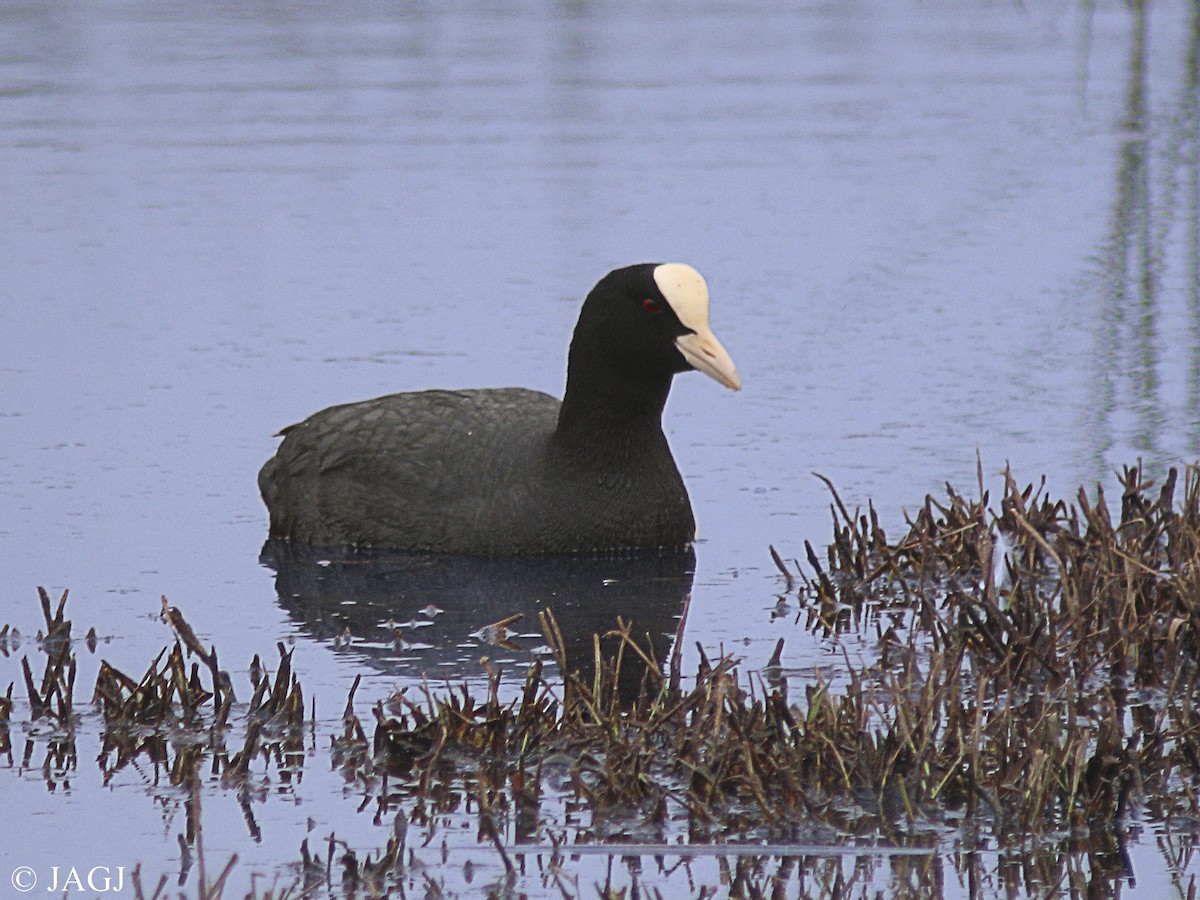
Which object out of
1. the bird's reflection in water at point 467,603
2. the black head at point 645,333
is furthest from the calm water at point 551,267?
the black head at point 645,333

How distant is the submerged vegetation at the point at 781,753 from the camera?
4914mm

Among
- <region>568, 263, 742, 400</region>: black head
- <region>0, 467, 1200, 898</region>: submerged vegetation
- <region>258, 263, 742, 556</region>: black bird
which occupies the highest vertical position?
<region>568, 263, 742, 400</region>: black head

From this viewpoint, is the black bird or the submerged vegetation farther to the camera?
the black bird

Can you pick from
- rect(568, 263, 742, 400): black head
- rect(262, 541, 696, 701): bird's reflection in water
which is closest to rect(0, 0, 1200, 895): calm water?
rect(262, 541, 696, 701): bird's reflection in water

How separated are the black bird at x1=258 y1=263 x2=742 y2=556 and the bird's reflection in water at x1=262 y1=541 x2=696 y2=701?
0.09 meters

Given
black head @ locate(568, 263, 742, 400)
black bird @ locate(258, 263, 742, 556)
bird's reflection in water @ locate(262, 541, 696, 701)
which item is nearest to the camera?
bird's reflection in water @ locate(262, 541, 696, 701)

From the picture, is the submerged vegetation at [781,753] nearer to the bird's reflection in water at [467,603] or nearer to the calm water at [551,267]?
the calm water at [551,267]

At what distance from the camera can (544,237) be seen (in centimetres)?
1320

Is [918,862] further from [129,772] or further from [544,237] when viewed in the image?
[544,237]

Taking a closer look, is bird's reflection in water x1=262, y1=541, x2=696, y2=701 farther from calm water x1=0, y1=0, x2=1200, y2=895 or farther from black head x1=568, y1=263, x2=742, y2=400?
black head x1=568, y1=263, x2=742, y2=400

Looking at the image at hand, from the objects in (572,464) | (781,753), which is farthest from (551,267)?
(781,753)

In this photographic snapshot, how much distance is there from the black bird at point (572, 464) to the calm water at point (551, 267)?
12.5 inches

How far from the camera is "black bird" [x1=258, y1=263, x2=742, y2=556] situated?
7871mm

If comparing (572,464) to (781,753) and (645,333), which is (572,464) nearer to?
(645,333)
